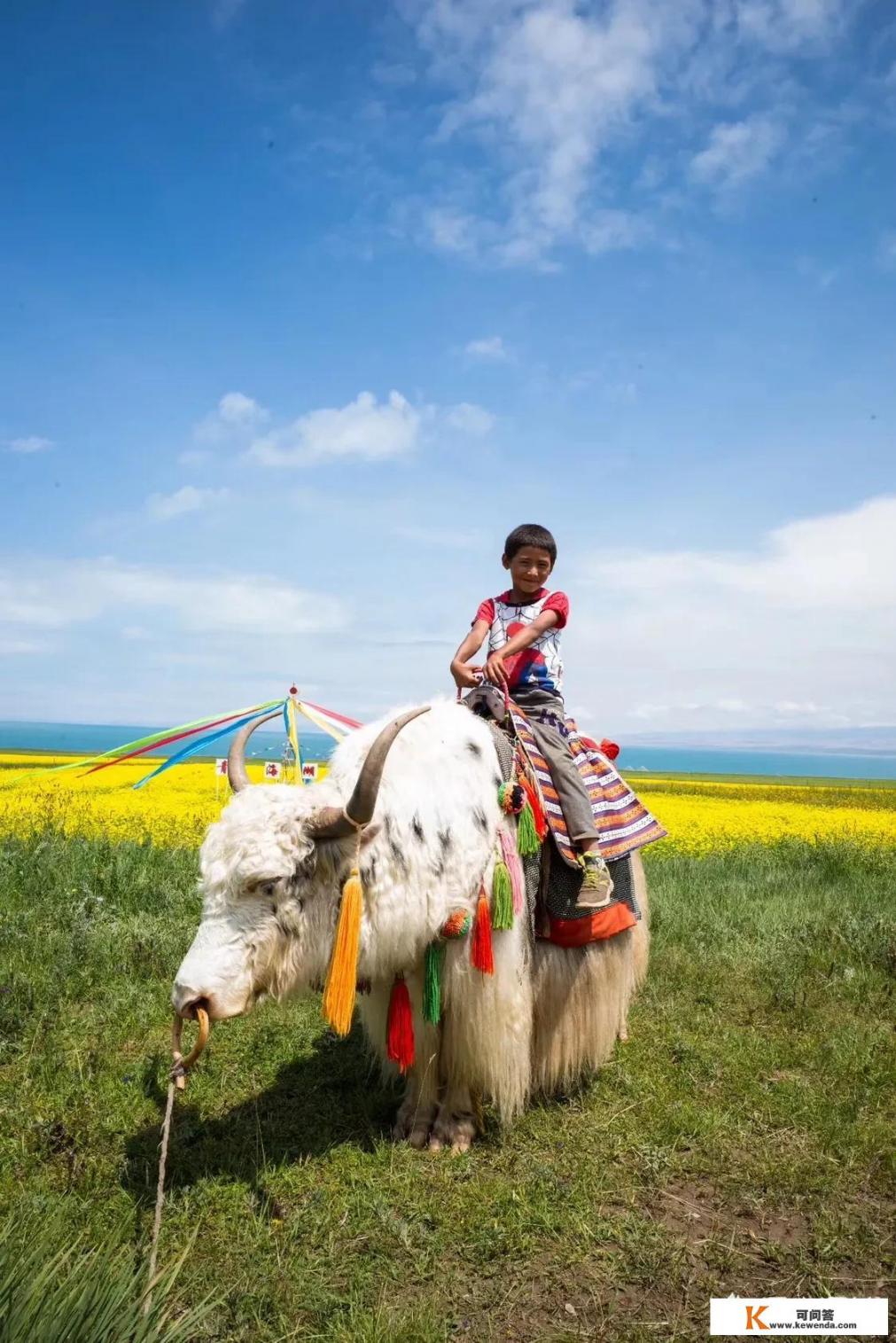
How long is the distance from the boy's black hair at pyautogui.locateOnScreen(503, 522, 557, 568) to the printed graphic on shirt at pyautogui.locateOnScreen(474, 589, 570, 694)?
0.74 feet

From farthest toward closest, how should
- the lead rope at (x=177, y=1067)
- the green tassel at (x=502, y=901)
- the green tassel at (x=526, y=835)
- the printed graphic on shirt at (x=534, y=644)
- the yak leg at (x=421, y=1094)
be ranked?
the printed graphic on shirt at (x=534, y=644) < the green tassel at (x=526, y=835) < the yak leg at (x=421, y=1094) < the green tassel at (x=502, y=901) < the lead rope at (x=177, y=1067)

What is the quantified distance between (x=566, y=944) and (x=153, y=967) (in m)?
2.75

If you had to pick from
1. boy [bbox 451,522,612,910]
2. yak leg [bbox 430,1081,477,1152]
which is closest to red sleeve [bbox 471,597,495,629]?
boy [bbox 451,522,612,910]

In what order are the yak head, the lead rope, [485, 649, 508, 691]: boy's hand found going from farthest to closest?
[485, 649, 508, 691]: boy's hand < the yak head < the lead rope

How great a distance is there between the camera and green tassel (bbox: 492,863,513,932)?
3227mm

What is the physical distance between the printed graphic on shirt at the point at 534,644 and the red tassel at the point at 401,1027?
5.28 feet

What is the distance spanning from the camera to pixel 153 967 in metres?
4.96

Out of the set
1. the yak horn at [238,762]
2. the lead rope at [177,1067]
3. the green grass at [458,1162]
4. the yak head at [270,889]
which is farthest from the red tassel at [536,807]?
the lead rope at [177,1067]

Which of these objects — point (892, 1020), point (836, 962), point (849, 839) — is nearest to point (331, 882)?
point (892, 1020)

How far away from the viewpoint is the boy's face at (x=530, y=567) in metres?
4.11

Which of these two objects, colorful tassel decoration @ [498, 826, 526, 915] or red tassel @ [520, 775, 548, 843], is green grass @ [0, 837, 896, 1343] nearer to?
colorful tassel decoration @ [498, 826, 526, 915]

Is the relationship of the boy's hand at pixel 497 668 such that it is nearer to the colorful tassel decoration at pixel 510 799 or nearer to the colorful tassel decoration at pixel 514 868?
the colorful tassel decoration at pixel 510 799

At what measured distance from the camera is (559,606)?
4.03 meters

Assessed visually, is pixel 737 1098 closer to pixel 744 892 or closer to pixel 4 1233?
pixel 4 1233
